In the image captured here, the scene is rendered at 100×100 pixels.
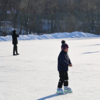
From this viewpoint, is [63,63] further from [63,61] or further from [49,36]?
[49,36]

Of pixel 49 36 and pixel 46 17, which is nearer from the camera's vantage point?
pixel 49 36

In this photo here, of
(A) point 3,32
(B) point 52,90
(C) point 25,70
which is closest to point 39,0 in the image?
(A) point 3,32

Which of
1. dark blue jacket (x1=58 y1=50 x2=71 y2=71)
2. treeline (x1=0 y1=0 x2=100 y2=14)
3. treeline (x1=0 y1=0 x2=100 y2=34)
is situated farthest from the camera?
treeline (x1=0 y1=0 x2=100 y2=14)

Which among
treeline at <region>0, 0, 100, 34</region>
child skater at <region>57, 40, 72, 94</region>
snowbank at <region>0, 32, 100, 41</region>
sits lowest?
snowbank at <region>0, 32, 100, 41</region>

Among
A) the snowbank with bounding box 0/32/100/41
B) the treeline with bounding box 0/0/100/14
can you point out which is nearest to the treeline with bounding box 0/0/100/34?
the treeline with bounding box 0/0/100/14

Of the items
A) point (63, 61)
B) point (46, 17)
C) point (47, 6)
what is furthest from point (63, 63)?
point (47, 6)

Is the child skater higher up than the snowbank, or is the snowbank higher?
the child skater

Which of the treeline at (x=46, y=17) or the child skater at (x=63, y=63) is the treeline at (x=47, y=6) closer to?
the treeline at (x=46, y=17)

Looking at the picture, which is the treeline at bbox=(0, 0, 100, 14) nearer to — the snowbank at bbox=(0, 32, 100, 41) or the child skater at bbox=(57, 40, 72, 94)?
the snowbank at bbox=(0, 32, 100, 41)

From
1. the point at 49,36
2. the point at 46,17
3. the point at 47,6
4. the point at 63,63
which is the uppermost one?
the point at 47,6

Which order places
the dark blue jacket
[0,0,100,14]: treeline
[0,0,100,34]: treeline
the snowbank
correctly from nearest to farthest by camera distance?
1. the dark blue jacket
2. the snowbank
3. [0,0,100,34]: treeline
4. [0,0,100,14]: treeline

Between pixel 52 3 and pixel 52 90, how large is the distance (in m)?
42.7

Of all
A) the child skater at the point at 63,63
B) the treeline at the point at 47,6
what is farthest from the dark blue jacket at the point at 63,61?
the treeline at the point at 47,6

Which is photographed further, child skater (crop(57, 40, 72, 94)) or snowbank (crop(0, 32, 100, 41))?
snowbank (crop(0, 32, 100, 41))
